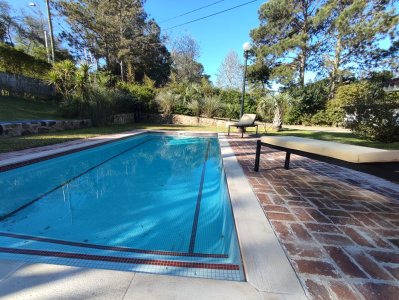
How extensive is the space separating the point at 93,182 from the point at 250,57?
67.8ft

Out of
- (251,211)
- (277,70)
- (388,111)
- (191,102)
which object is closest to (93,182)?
(251,211)

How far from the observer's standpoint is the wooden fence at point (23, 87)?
1103cm

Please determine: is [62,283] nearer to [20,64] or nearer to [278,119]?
[278,119]

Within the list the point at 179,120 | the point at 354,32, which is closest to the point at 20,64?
the point at 179,120

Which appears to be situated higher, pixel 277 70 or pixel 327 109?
pixel 277 70

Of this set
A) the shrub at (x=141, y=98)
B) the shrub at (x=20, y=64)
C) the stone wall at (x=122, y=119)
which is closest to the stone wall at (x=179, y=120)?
the shrub at (x=141, y=98)

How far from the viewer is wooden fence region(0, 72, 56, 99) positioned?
11031 mm

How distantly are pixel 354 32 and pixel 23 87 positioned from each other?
20613 millimetres

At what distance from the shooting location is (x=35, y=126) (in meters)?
7.42

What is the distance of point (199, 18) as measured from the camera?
1559cm

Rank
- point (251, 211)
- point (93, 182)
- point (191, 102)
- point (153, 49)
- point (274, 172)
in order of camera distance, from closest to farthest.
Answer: point (251, 211) < point (274, 172) < point (93, 182) < point (191, 102) < point (153, 49)

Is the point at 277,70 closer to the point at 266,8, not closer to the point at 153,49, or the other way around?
the point at 266,8

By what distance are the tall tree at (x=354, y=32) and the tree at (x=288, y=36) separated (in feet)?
3.62

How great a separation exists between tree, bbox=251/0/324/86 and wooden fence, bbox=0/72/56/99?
633 inches
